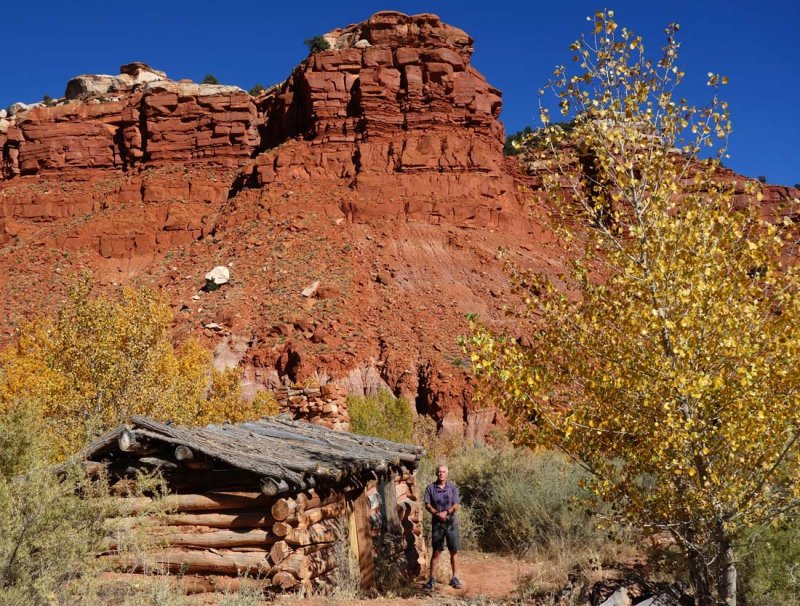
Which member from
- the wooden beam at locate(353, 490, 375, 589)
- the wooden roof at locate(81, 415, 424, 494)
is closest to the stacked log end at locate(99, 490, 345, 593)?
the wooden roof at locate(81, 415, 424, 494)

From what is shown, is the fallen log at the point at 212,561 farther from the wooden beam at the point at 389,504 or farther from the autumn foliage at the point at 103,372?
the autumn foliage at the point at 103,372

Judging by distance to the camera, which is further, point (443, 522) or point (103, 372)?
point (103, 372)

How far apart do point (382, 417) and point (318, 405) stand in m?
11.7

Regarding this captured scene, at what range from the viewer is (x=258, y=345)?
116ft

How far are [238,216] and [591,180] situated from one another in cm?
4257

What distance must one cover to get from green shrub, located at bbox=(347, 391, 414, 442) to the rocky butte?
3.58 meters

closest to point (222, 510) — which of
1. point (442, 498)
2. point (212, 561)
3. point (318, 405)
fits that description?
point (212, 561)

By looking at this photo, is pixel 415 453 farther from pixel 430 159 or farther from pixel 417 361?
pixel 430 159

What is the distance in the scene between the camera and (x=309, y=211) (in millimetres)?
46562

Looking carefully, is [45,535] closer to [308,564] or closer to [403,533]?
[308,564]

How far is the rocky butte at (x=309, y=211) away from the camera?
36.3 meters

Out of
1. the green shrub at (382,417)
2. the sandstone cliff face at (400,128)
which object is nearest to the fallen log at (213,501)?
the green shrub at (382,417)

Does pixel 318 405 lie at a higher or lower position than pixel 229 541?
higher

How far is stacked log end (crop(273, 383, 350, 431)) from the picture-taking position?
16.0 meters
